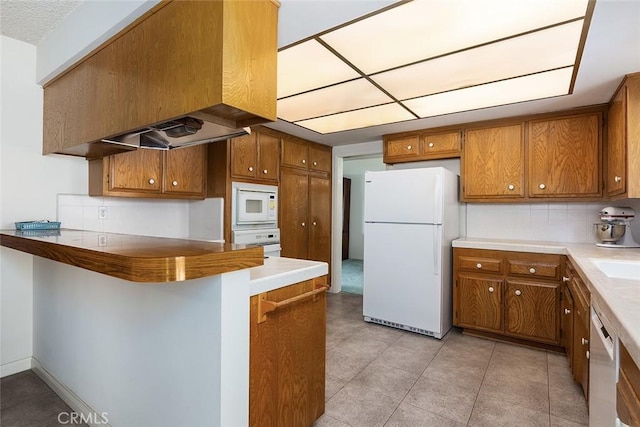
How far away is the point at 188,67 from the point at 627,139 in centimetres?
273

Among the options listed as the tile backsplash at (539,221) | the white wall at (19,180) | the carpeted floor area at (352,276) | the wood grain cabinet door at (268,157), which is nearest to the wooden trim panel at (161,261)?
the white wall at (19,180)

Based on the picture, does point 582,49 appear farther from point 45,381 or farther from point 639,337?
point 45,381

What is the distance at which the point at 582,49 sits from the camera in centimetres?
183

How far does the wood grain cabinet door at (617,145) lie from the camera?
2213 millimetres

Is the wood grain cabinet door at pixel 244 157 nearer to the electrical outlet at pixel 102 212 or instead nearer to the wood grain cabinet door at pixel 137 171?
Answer: the wood grain cabinet door at pixel 137 171

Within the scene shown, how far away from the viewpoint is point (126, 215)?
2877 mm

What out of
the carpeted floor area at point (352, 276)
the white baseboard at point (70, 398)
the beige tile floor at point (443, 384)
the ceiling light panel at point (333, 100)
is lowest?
the carpeted floor area at point (352, 276)

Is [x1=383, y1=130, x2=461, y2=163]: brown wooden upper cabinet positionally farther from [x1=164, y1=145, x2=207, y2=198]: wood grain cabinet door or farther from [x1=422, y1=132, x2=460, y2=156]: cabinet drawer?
[x1=164, y1=145, x2=207, y2=198]: wood grain cabinet door

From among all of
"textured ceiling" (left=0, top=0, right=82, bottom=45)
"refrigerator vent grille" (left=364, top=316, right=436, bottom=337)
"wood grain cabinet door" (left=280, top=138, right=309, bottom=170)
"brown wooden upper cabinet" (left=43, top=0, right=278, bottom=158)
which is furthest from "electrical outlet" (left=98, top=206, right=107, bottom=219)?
"refrigerator vent grille" (left=364, top=316, right=436, bottom=337)

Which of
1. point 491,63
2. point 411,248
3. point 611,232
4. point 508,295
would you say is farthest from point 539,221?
point 491,63

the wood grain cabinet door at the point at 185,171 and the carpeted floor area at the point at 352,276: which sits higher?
the wood grain cabinet door at the point at 185,171

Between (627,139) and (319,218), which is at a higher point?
(627,139)

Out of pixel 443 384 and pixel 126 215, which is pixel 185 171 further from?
pixel 443 384

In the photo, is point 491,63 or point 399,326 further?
point 399,326
